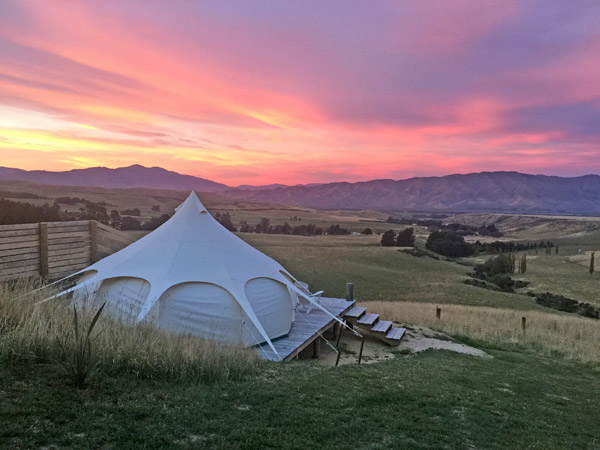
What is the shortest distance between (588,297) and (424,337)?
1078 inches

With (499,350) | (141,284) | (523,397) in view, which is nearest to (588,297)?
(499,350)

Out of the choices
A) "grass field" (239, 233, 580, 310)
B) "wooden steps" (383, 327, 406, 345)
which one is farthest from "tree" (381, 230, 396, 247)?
"wooden steps" (383, 327, 406, 345)

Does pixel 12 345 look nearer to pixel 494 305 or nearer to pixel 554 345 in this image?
pixel 554 345

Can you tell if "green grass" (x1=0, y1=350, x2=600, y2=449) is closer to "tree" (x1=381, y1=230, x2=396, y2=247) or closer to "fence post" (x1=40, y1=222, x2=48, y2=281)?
"fence post" (x1=40, y1=222, x2=48, y2=281)

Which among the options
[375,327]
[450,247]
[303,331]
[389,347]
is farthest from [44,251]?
[450,247]

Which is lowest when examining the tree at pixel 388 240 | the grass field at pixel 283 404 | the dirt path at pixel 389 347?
the tree at pixel 388 240

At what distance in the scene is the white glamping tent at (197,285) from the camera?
9984mm

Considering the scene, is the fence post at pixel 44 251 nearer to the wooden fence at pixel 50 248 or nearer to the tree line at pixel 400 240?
the wooden fence at pixel 50 248

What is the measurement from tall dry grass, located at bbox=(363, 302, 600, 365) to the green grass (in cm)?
777

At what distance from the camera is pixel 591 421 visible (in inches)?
251

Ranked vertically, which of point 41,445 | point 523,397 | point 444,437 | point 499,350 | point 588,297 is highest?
point 41,445

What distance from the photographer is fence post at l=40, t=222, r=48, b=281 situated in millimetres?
12102

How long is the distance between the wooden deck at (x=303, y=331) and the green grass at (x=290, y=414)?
95.7 inches

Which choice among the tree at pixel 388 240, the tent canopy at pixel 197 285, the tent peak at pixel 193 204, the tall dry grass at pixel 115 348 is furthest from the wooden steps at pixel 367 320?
the tree at pixel 388 240
